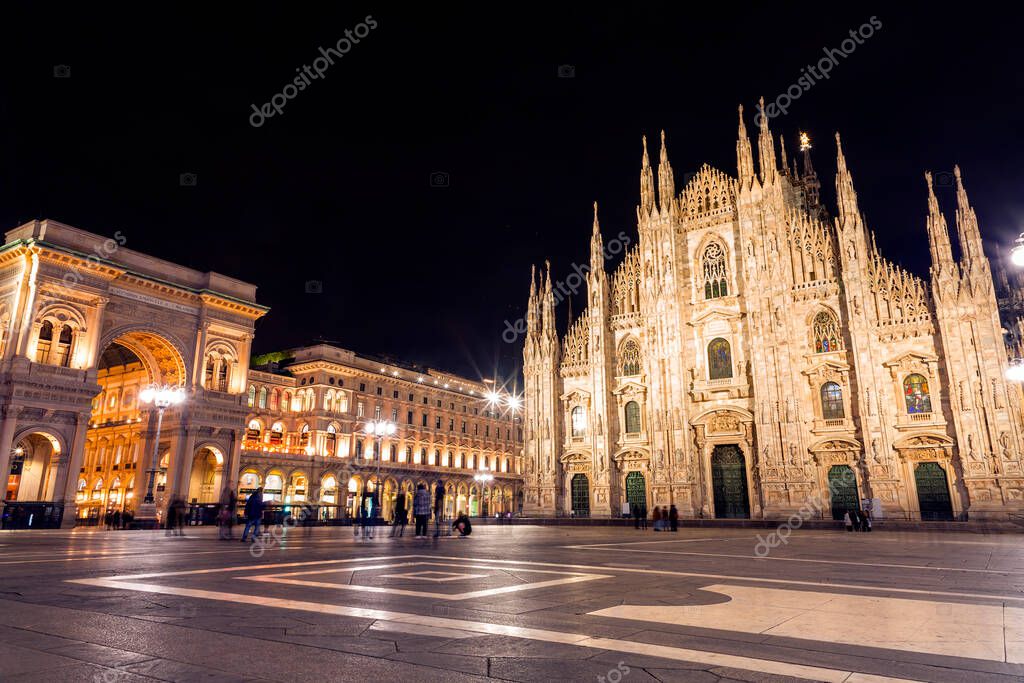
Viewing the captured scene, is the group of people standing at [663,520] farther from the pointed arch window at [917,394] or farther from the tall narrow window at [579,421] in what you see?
the pointed arch window at [917,394]

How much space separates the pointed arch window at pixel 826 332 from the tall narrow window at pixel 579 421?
52.0 feet

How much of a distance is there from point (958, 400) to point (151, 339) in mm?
49566

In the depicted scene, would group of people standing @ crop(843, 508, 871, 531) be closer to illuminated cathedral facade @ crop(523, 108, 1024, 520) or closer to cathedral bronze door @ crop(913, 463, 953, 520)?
illuminated cathedral facade @ crop(523, 108, 1024, 520)

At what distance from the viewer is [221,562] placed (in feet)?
34.5

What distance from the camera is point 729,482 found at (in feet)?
131

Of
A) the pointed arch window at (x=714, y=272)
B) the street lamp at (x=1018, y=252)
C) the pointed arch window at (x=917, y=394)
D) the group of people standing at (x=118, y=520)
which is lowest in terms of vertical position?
the group of people standing at (x=118, y=520)

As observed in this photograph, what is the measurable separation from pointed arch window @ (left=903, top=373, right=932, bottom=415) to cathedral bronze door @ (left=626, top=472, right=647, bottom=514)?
52.9 ft

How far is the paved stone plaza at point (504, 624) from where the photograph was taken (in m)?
3.57

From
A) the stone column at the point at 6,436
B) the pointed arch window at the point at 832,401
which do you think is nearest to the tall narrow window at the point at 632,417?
the pointed arch window at the point at 832,401

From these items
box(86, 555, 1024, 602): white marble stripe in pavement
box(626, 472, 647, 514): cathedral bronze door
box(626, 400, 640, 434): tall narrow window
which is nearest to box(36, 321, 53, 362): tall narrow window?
box(626, 400, 640, 434): tall narrow window

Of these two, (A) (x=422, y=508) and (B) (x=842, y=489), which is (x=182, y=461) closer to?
(A) (x=422, y=508)

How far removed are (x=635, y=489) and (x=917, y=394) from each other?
17.5m

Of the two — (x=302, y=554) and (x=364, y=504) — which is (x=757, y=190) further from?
(x=302, y=554)

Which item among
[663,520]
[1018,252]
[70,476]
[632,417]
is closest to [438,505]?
[1018,252]
